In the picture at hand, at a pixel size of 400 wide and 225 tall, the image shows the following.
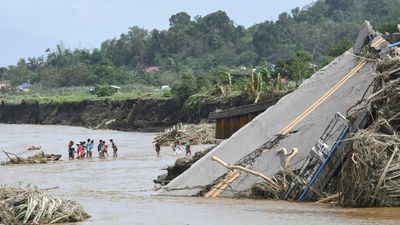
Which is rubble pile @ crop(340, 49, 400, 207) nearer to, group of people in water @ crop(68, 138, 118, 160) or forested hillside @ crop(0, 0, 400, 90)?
group of people in water @ crop(68, 138, 118, 160)

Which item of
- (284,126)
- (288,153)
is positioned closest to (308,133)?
(284,126)

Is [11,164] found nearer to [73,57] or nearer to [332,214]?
[332,214]

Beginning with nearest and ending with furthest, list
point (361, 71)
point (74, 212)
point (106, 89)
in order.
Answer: point (74, 212), point (361, 71), point (106, 89)

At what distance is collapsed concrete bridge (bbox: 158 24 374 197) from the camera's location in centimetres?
2045

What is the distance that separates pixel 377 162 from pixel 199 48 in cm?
13382

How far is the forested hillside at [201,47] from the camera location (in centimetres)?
13712

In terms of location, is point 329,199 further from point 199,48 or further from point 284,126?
point 199,48

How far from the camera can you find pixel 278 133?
2327 centimetres

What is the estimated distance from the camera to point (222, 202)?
1861 cm

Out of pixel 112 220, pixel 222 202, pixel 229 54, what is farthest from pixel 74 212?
pixel 229 54

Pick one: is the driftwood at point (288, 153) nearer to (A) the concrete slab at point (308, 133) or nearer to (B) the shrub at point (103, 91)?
(A) the concrete slab at point (308, 133)

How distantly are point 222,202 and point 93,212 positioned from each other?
3001 mm

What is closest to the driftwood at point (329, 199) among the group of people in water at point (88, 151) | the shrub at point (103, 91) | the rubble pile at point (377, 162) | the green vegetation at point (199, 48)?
the rubble pile at point (377, 162)

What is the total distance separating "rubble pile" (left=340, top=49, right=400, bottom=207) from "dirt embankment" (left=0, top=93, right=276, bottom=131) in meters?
47.0
